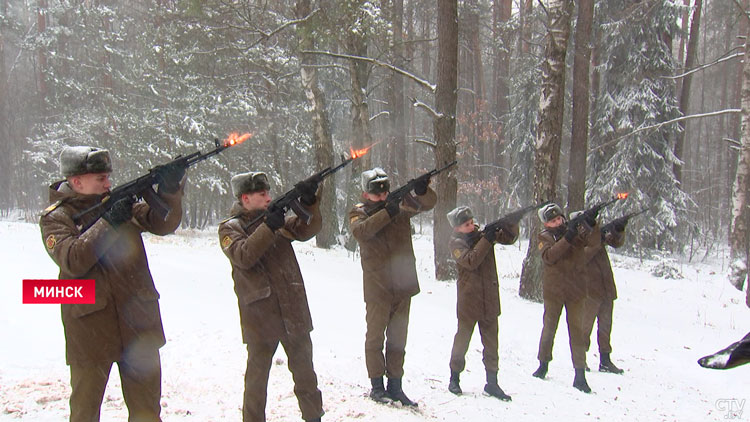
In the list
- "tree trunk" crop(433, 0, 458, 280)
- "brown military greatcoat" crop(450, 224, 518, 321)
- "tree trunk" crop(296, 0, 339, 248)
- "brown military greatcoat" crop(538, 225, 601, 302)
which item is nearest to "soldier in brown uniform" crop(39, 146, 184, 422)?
"brown military greatcoat" crop(450, 224, 518, 321)

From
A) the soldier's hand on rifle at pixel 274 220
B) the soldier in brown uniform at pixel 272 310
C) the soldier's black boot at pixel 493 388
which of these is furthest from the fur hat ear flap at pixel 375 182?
the soldier's black boot at pixel 493 388

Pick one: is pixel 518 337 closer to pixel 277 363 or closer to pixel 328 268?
pixel 277 363

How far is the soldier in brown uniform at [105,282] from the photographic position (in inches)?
122

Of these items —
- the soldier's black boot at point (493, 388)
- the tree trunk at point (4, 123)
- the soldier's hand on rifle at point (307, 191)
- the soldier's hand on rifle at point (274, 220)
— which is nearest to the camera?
the soldier's hand on rifle at point (274, 220)

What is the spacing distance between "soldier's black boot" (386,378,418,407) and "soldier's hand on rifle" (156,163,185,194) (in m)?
2.74

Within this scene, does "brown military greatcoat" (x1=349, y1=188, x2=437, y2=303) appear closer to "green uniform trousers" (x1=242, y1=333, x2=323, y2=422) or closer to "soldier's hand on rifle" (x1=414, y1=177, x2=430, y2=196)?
"soldier's hand on rifle" (x1=414, y1=177, x2=430, y2=196)

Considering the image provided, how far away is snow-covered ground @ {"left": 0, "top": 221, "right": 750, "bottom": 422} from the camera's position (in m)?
4.69

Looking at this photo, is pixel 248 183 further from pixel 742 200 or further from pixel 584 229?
pixel 742 200

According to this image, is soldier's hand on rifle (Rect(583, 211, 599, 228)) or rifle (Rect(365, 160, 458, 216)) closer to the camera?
rifle (Rect(365, 160, 458, 216))

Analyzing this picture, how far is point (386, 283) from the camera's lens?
16.2 ft

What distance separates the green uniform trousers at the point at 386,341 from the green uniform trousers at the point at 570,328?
223 centimetres

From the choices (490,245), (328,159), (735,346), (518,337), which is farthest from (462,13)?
(735,346)

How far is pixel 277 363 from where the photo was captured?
564 centimetres

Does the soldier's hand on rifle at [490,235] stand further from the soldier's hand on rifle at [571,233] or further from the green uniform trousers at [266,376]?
the green uniform trousers at [266,376]
